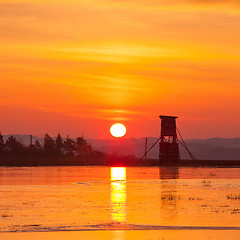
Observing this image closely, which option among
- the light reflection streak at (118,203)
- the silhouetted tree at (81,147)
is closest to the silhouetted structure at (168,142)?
the silhouetted tree at (81,147)

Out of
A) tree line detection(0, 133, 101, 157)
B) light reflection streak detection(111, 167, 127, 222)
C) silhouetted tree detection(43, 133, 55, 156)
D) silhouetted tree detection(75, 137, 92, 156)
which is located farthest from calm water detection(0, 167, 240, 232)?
silhouetted tree detection(75, 137, 92, 156)

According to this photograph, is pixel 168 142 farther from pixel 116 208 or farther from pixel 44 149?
pixel 116 208

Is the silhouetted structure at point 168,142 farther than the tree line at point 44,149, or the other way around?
the tree line at point 44,149

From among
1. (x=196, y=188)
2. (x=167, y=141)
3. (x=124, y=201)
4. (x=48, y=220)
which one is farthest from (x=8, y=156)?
(x=48, y=220)

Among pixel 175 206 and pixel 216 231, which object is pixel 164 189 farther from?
pixel 216 231

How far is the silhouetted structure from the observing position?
116188 mm

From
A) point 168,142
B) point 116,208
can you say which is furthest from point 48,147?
point 116,208

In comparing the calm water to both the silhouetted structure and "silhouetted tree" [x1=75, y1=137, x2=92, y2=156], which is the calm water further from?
"silhouetted tree" [x1=75, y1=137, x2=92, y2=156]

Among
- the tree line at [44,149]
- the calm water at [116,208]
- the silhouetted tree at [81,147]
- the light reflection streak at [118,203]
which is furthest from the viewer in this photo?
the silhouetted tree at [81,147]

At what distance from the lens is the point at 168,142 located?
382 feet

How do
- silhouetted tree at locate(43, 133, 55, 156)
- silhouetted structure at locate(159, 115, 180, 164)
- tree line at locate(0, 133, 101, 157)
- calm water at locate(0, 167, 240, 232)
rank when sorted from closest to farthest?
calm water at locate(0, 167, 240, 232), silhouetted structure at locate(159, 115, 180, 164), tree line at locate(0, 133, 101, 157), silhouetted tree at locate(43, 133, 55, 156)

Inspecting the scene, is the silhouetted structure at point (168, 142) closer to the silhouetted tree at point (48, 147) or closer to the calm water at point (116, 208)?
the silhouetted tree at point (48, 147)

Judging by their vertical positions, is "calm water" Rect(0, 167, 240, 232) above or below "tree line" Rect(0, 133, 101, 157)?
below

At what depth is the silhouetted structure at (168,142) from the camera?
381 feet
